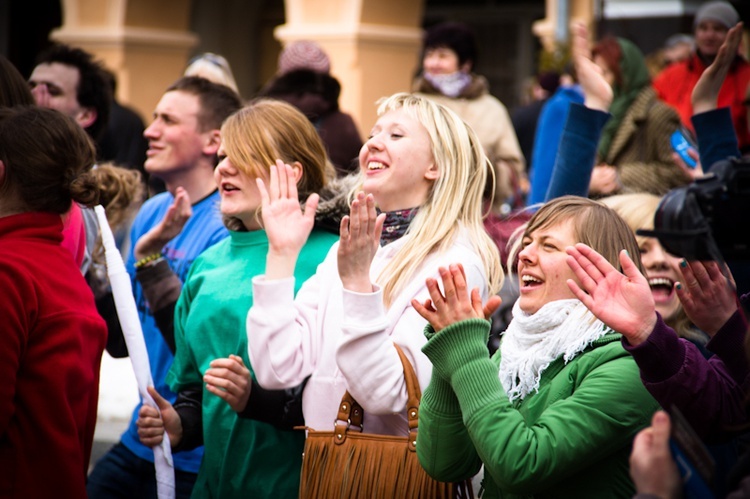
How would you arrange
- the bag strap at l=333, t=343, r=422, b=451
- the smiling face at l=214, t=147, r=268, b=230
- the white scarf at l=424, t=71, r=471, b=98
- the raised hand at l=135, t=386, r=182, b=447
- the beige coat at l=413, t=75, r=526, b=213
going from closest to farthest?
the bag strap at l=333, t=343, r=422, b=451 < the raised hand at l=135, t=386, r=182, b=447 < the smiling face at l=214, t=147, r=268, b=230 < the beige coat at l=413, t=75, r=526, b=213 < the white scarf at l=424, t=71, r=471, b=98

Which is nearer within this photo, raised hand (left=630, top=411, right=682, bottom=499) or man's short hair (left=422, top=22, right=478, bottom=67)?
raised hand (left=630, top=411, right=682, bottom=499)

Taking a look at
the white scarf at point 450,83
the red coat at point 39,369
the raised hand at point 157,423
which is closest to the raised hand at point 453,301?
the red coat at point 39,369

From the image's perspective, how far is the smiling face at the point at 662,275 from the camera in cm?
379

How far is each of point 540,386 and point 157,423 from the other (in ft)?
4.54

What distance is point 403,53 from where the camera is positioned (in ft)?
35.8

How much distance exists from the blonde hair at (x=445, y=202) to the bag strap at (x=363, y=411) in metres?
0.27

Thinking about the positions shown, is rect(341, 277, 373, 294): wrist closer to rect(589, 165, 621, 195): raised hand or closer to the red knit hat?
rect(589, 165, 621, 195): raised hand

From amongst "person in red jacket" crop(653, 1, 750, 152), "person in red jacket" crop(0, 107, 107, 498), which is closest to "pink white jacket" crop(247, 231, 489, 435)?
"person in red jacket" crop(0, 107, 107, 498)

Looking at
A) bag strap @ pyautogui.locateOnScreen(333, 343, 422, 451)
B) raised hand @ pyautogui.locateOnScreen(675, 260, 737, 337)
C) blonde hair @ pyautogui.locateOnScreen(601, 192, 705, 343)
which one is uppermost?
raised hand @ pyautogui.locateOnScreen(675, 260, 737, 337)

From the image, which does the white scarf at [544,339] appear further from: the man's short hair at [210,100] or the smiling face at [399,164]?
the man's short hair at [210,100]

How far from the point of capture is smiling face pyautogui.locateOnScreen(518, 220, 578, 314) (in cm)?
275

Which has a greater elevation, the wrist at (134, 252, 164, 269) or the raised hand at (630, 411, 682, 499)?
the raised hand at (630, 411, 682, 499)

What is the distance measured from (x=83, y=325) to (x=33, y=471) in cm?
40

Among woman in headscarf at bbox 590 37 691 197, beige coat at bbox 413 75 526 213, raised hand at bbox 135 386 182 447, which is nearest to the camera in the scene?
raised hand at bbox 135 386 182 447
